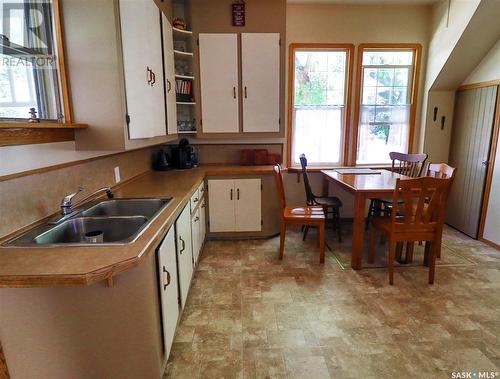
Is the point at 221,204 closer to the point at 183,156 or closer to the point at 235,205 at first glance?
the point at 235,205

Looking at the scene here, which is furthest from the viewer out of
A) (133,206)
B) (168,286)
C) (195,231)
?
(195,231)

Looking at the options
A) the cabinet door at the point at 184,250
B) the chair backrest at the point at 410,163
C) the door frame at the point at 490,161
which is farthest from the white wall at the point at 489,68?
the cabinet door at the point at 184,250

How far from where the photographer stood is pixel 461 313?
86.4 inches

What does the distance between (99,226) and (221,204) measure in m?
1.81

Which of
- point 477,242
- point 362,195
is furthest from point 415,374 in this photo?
point 477,242

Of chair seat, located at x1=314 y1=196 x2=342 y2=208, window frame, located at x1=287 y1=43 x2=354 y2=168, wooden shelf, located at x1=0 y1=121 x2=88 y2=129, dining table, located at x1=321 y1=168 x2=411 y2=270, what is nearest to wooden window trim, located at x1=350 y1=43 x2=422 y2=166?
window frame, located at x1=287 y1=43 x2=354 y2=168

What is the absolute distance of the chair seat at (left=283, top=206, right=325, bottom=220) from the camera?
9.96ft

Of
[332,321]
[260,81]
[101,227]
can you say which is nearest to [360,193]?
[332,321]

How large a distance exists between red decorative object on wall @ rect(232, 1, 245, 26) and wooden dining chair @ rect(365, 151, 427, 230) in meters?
2.43

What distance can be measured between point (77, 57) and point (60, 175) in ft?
2.25

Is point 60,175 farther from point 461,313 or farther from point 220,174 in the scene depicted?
point 461,313

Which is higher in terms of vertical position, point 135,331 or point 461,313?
point 135,331

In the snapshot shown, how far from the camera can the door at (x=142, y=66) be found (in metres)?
1.89
